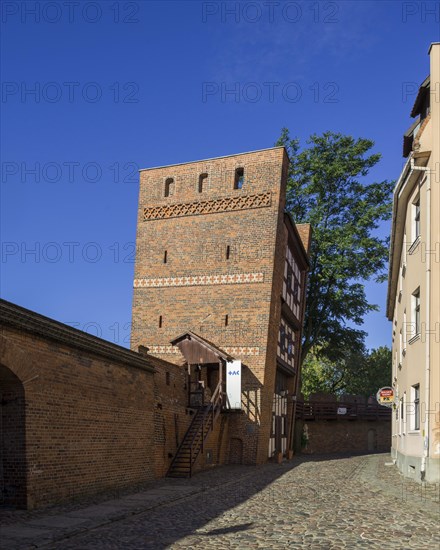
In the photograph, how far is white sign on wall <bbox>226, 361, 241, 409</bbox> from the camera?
25.9m

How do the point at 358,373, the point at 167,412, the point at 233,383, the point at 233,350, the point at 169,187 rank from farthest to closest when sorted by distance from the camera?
the point at 358,373 < the point at 169,187 < the point at 233,350 < the point at 233,383 < the point at 167,412

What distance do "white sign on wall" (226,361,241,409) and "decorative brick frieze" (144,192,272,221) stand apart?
7.23m

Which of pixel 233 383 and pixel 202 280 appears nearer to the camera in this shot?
pixel 233 383

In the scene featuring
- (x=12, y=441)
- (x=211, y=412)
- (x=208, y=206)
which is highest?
(x=208, y=206)

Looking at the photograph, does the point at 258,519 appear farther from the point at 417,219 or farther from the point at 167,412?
the point at 417,219

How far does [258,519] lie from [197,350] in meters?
14.8

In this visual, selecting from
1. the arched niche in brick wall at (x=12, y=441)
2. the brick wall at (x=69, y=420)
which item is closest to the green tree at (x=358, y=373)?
the brick wall at (x=69, y=420)

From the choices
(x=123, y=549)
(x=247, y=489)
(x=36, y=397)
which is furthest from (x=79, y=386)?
(x=123, y=549)

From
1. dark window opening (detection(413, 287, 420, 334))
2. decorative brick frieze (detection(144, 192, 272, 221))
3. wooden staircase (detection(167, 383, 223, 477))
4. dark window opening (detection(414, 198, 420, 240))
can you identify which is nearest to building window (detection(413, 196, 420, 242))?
dark window opening (detection(414, 198, 420, 240))

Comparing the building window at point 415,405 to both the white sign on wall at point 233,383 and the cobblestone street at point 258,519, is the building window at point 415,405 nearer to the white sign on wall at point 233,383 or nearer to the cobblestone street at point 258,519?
the cobblestone street at point 258,519

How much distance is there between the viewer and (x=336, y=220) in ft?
125

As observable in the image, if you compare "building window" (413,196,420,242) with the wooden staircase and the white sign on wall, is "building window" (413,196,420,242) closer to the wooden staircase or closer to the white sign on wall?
the white sign on wall

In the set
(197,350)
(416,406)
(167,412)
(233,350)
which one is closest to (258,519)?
(167,412)

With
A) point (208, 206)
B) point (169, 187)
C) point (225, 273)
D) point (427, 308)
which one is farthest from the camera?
point (169, 187)
